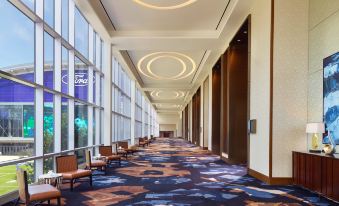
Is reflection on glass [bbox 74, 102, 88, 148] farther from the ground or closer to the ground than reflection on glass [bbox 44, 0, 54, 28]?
closer to the ground

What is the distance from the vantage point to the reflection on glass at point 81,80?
9.66 meters

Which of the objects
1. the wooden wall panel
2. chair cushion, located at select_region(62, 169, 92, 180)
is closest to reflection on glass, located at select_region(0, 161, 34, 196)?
chair cushion, located at select_region(62, 169, 92, 180)

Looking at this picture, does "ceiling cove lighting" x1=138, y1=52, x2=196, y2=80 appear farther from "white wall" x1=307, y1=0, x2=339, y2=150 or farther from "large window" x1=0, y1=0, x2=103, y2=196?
"white wall" x1=307, y1=0, x2=339, y2=150

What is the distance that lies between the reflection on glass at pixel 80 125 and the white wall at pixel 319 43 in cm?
641

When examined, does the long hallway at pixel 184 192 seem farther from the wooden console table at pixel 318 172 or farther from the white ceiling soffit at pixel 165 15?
the white ceiling soffit at pixel 165 15

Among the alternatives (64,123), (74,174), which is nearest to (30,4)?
(64,123)

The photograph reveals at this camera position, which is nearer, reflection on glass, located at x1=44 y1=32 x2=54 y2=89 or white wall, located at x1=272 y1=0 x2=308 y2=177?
reflection on glass, located at x1=44 y1=32 x2=54 y2=89

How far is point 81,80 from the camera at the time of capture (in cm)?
1051

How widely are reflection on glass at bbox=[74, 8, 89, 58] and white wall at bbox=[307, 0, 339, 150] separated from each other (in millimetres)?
6265

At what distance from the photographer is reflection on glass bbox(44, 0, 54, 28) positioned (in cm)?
714

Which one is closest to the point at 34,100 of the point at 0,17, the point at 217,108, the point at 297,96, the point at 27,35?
the point at 27,35

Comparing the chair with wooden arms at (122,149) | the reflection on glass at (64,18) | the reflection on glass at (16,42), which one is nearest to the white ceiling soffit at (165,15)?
the reflection on glass at (64,18)

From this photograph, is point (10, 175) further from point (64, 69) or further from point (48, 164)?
point (64, 69)

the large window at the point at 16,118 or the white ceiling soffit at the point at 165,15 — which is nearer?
the large window at the point at 16,118
